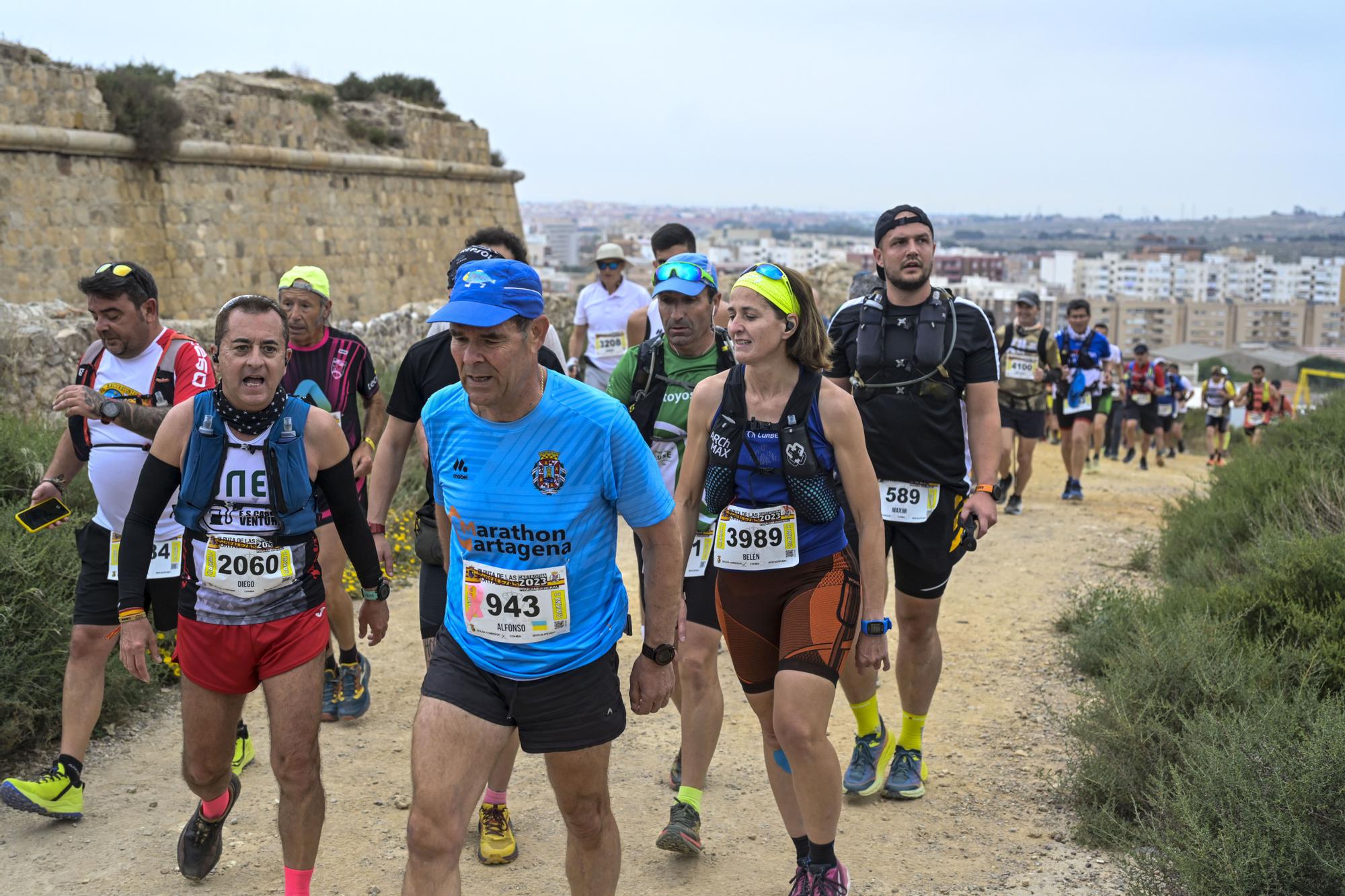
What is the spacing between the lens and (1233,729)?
13.7 feet

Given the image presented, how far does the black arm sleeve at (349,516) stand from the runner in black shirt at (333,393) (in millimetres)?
1537

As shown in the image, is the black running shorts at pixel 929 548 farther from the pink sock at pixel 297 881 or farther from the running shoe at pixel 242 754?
the running shoe at pixel 242 754

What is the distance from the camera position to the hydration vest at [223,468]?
3.63m

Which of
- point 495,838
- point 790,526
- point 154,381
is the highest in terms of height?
point 154,381

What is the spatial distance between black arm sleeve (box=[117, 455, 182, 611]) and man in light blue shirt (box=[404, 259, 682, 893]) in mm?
996

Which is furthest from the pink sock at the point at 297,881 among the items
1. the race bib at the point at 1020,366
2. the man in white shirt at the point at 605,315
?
the race bib at the point at 1020,366

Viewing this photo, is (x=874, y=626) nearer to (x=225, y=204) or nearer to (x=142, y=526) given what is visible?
(x=142, y=526)

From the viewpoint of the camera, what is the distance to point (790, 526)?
396 centimetres

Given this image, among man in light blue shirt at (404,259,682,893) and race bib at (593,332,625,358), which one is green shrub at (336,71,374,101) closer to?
race bib at (593,332,625,358)

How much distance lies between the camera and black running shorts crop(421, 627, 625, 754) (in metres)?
3.22

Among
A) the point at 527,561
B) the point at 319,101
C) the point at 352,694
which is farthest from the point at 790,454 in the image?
the point at 319,101

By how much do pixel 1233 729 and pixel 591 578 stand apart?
2.41 meters

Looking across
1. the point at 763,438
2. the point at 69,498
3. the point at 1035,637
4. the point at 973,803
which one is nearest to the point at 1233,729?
the point at 973,803

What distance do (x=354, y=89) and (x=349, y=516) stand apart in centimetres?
2286
